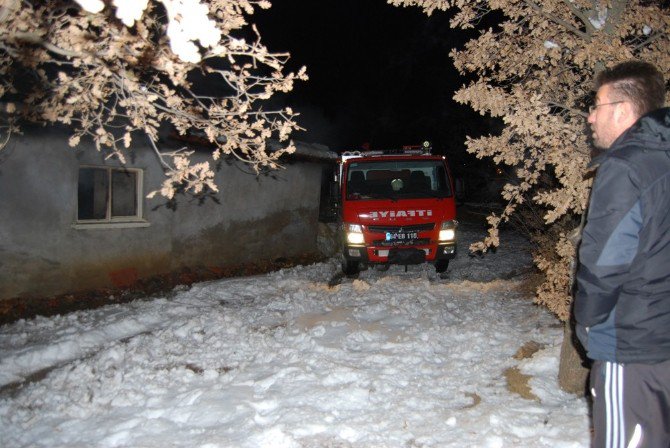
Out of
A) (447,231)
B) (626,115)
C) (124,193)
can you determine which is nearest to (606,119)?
(626,115)

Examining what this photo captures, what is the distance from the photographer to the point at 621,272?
85.0 inches

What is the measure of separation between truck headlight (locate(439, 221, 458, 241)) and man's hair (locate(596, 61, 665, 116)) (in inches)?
290

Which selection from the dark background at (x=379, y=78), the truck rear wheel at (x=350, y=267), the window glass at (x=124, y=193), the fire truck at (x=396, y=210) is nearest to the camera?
the window glass at (x=124, y=193)

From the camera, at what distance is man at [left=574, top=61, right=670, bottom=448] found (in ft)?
7.07

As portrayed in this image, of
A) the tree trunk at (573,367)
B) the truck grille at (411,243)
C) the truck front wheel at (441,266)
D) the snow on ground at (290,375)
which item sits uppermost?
the truck grille at (411,243)

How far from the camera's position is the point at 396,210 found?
965 centimetres

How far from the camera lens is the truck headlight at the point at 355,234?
385 inches

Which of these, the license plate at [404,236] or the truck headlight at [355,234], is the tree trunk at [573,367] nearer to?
the license plate at [404,236]

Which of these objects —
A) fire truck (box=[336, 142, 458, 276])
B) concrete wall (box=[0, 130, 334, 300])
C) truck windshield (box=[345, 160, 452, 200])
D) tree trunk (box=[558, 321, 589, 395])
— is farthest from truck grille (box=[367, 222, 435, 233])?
tree trunk (box=[558, 321, 589, 395])

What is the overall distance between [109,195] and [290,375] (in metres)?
5.77

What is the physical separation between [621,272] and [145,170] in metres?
8.70

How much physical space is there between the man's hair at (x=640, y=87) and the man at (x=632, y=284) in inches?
4.7

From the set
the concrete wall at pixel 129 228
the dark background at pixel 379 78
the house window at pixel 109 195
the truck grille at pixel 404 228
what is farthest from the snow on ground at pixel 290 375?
the dark background at pixel 379 78

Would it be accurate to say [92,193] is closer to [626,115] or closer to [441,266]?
[441,266]
